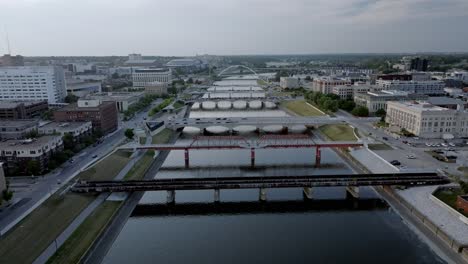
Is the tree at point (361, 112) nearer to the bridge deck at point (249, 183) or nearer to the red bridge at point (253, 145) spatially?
the red bridge at point (253, 145)

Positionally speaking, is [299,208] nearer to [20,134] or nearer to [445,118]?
[445,118]

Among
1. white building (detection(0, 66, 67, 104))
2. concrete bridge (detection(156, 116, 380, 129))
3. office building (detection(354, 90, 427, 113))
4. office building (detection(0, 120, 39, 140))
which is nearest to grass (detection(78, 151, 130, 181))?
office building (detection(0, 120, 39, 140))

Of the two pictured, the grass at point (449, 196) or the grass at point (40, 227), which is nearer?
the grass at point (40, 227)

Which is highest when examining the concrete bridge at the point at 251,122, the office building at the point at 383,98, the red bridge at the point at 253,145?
the office building at the point at 383,98

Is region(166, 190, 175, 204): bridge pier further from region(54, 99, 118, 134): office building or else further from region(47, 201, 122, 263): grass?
region(54, 99, 118, 134): office building

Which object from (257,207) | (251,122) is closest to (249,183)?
(257,207)

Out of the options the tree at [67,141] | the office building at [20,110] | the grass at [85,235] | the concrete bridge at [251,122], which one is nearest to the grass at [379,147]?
the concrete bridge at [251,122]

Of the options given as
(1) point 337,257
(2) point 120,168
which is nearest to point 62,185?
(2) point 120,168
